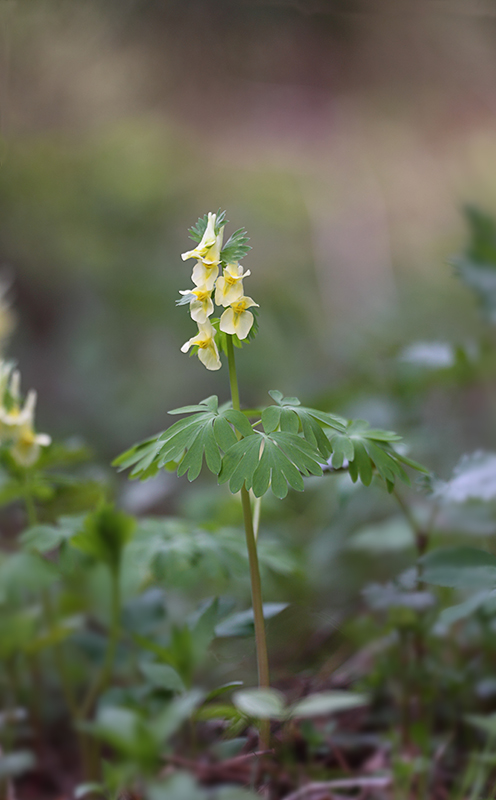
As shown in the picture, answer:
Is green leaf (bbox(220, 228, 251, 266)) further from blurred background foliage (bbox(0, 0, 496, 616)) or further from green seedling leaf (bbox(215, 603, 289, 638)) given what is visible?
blurred background foliage (bbox(0, 0, 496, 616))

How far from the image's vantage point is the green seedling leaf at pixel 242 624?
692mm

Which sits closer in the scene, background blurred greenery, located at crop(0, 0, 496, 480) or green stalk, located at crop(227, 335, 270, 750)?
green stalk, located at crop(227, 335, 270, 750)

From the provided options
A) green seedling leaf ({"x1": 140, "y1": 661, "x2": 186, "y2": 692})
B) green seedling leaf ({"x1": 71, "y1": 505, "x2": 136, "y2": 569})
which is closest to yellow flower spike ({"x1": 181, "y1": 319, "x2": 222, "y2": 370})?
green seedling leaf ({"x1": 71, "y1": 505, "x2": 136, "y2": 569})

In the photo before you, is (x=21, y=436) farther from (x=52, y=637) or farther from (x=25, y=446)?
(x=52, y=637)

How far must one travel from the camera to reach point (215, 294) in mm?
573

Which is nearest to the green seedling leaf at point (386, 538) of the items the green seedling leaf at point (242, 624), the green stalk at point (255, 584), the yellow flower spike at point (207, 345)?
the green seedling leaf at point (242, 624)

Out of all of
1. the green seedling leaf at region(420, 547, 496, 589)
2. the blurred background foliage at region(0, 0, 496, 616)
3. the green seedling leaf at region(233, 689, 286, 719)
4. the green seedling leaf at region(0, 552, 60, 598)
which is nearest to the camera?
the green seedling leaf at region(233, 689, 286, 719)

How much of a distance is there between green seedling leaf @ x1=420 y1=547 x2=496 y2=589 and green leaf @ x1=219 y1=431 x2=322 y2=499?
28cm

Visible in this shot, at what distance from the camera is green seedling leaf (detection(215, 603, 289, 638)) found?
69cm

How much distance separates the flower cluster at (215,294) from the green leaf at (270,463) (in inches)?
3.8

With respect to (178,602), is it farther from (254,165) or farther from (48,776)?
(254,165)

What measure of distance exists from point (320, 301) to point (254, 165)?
118 centimetres

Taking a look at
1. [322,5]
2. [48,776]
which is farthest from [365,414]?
[322,5]

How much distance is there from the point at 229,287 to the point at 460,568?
0.46 metres
